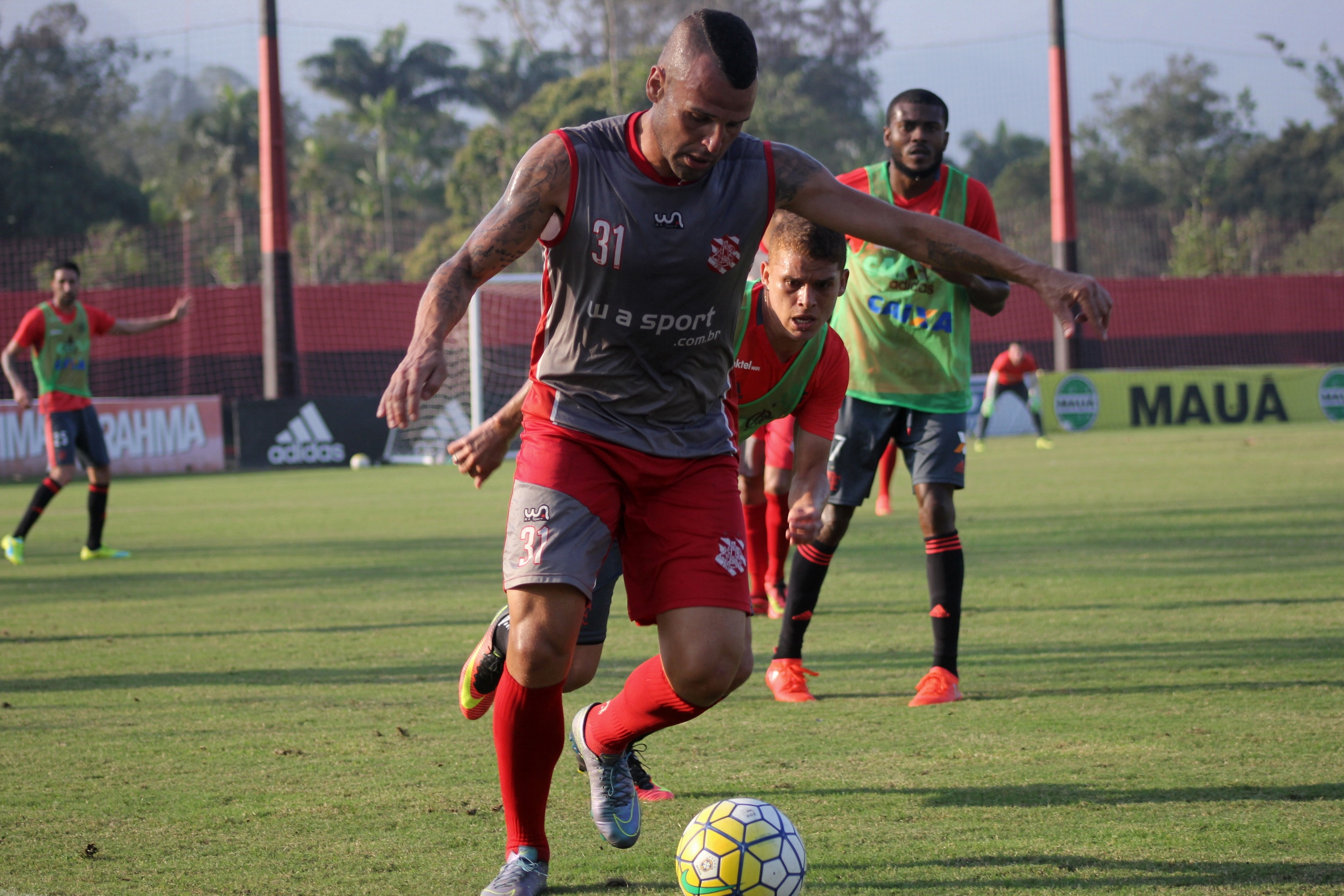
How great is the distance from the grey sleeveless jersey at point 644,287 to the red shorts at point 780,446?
344 centimetres

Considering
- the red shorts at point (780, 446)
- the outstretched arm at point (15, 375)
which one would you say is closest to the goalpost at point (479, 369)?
the outstretched arm at point (15, 375)

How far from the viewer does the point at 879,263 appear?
216 inches

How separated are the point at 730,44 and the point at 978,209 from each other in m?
2.48

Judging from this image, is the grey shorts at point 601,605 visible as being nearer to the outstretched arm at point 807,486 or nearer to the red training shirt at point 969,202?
the outstretched arm at point 807,486

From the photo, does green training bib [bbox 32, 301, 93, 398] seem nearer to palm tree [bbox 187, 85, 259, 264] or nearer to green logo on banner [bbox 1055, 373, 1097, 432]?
green logo on banner [bbox 1055, 373, 1097, 432]

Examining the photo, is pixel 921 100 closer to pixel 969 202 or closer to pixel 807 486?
pixel 969 202

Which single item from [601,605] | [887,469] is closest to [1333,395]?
[887,469]

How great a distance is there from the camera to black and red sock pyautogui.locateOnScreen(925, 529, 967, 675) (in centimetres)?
500

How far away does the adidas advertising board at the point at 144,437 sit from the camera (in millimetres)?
19844

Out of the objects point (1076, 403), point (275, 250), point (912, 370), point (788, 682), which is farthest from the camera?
point (1076, 403)

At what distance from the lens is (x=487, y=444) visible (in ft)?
11.2

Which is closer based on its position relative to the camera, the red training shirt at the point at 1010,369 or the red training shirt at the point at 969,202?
the red training shirt at the point at 969,202

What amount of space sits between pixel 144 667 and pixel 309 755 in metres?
1.97

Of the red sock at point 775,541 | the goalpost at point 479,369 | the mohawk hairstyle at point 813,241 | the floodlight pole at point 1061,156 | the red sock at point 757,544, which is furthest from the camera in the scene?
the floodlight pole at point 1061,156
